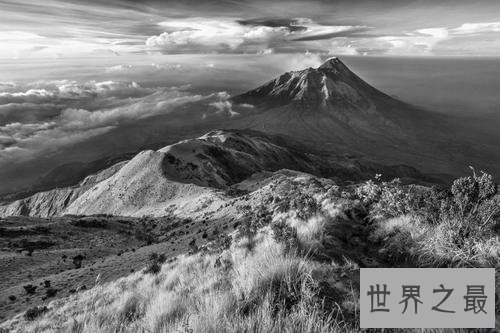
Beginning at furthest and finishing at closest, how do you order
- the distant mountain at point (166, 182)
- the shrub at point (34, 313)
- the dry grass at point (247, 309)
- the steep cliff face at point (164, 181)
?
1. the steep cliff face at point (164, 181)
2. the distant mountain at point (166, 182)
3. the shrub at point (34, 313)
4. the dry grass at point (247, 309)

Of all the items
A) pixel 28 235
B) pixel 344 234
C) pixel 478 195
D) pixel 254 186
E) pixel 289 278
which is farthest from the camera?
pixel 254 186

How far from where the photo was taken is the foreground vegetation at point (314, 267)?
4.44 metres

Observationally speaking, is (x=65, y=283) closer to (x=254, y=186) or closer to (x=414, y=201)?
(x=414, y=201)

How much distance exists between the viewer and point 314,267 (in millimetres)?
6426

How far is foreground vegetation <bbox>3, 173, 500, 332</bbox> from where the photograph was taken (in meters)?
4.44

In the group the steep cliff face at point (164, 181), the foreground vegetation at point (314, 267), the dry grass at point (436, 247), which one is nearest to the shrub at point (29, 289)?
the foreground vegetation at point (314, 267)

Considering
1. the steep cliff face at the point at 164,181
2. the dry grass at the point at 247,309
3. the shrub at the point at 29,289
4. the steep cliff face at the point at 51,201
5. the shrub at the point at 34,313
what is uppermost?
the dry grass at the point at 247,309

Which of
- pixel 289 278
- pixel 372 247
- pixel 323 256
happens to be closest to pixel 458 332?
pixel 289 278

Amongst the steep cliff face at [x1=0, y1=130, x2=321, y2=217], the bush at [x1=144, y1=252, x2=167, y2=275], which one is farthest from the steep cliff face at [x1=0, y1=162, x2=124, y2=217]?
the bush at [x1=144, y1=252, x2=167, y2=275]

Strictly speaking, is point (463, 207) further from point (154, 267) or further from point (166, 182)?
point (166, 182)

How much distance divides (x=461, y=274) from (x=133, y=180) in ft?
290

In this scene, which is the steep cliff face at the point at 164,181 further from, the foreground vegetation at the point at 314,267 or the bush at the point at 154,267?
the foreground vegetation at the point at 314,267

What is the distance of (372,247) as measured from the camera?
31.5ft

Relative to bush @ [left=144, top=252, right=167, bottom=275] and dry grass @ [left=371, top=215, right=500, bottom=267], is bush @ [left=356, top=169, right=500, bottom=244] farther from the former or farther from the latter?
bush @ [left=144, top=252, right=167, bottom=275]
